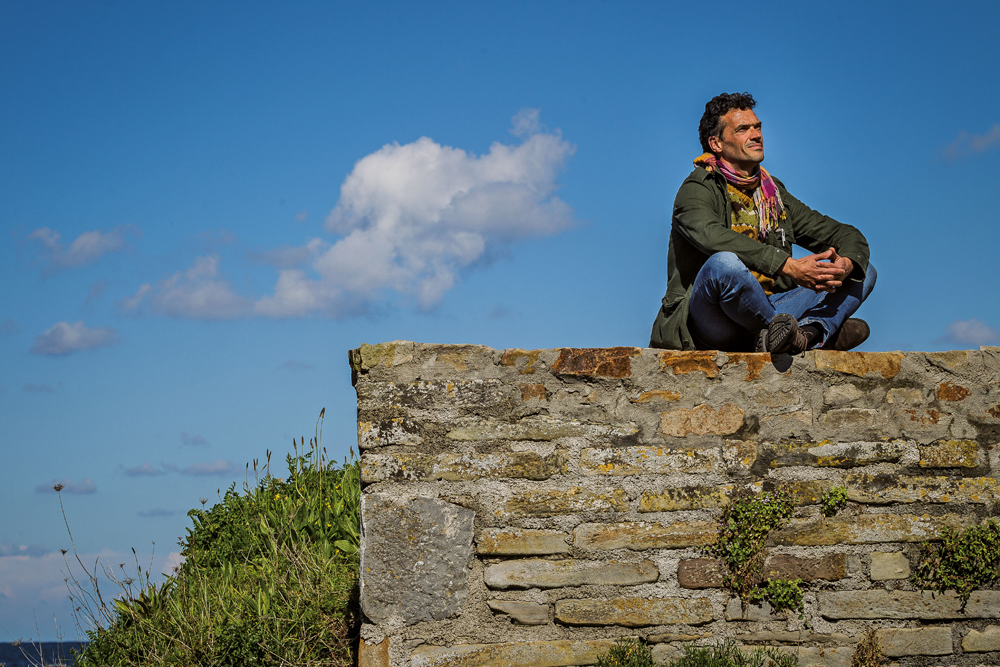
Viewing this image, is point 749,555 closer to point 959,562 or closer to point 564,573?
point 564,573

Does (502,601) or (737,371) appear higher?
(737,371)

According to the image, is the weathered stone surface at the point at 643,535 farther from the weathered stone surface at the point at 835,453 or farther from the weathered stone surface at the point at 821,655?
the weathered stone surface at the point at 821,655

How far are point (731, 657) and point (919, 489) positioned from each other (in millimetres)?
1157

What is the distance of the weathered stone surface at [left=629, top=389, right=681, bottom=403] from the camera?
3.55 metres

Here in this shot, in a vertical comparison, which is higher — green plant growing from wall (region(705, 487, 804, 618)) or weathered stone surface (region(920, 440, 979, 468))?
weathered stone surface (region(920, 440, 979, 468))

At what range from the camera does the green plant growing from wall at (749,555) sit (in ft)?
11.3

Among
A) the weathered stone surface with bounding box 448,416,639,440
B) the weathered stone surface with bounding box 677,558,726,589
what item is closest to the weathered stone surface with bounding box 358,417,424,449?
the weathered stone surface with bounding box 448,416,639,440

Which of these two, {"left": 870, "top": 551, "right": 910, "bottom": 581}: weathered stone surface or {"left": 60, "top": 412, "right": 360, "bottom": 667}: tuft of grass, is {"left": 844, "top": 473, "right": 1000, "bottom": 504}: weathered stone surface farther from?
{"left": 60, "top": 412, "right": 360, "bottom": 667}: tuft of grass

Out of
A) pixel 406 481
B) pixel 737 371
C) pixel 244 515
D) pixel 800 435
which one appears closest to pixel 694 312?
pixel 737 371

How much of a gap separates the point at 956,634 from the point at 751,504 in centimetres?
110

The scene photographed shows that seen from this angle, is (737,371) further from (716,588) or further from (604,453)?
(716,588)

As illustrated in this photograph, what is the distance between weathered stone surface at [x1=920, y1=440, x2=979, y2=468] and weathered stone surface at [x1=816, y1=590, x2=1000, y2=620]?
56 cm

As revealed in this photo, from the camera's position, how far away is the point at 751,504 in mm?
3496

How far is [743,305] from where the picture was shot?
12.3 feet
